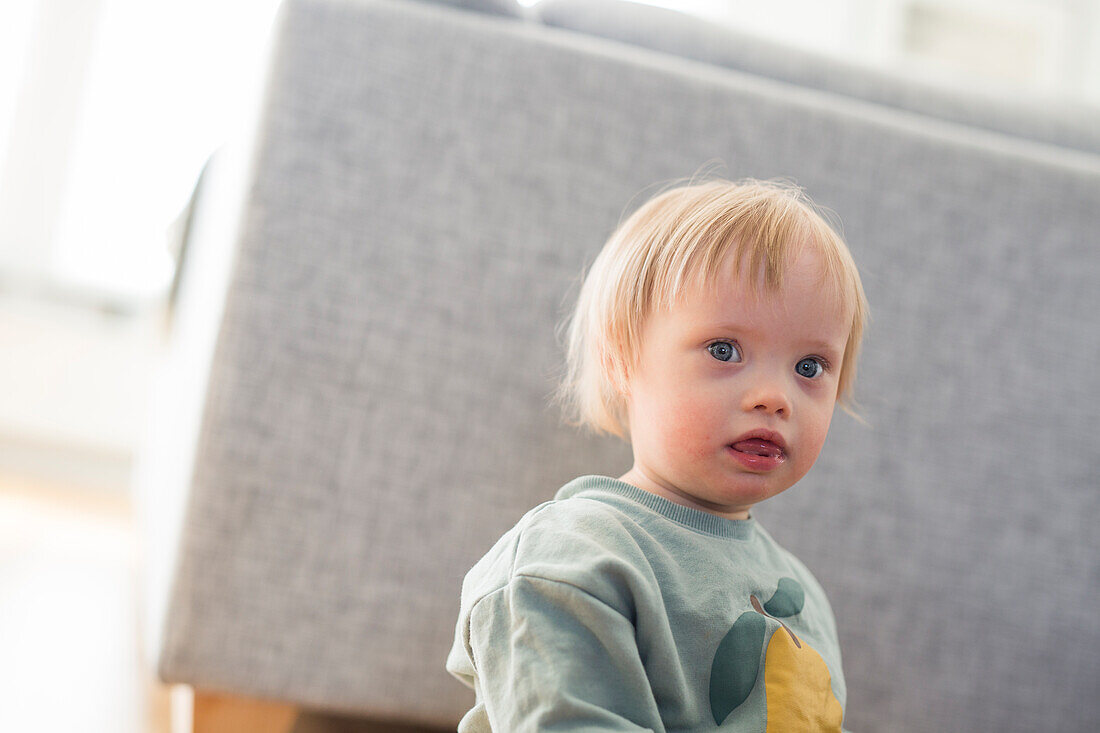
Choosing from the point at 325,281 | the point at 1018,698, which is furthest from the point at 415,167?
the point at 1018,698

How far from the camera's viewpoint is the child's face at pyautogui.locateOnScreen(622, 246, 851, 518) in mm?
500

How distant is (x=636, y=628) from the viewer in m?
0.46

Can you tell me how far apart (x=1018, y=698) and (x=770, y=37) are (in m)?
0.67

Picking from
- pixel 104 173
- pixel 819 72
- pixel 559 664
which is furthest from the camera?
pixel 104 173

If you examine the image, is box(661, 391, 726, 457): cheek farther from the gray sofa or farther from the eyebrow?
the gray sofa

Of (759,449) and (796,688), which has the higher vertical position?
(759,449)

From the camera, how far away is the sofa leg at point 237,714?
71cm

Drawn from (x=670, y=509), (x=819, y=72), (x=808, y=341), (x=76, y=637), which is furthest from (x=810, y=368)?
(x=76, y=637)

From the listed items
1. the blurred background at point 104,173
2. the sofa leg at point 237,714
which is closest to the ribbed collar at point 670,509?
the sofa leg at point 237,714

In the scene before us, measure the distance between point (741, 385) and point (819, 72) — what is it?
18.8 inches

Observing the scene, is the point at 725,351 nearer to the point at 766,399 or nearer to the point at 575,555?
the point at 766,399

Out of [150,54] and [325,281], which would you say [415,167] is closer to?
[325,281]

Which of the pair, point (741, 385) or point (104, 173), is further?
point (104, 173)

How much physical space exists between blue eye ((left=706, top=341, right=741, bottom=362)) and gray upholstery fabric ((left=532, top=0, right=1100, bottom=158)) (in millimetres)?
418
